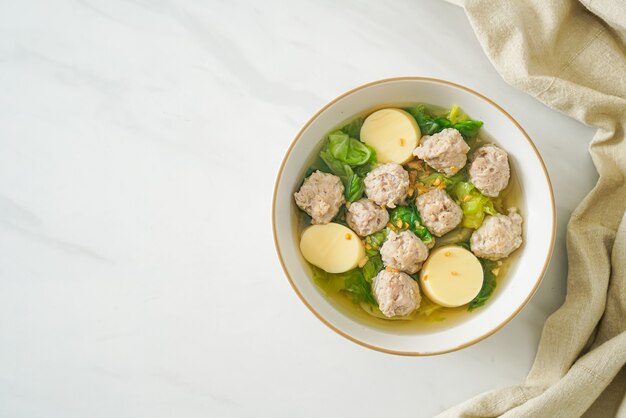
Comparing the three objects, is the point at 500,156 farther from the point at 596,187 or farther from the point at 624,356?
the point at 624,356

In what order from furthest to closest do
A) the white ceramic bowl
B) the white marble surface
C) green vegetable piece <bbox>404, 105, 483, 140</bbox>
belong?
the white marble surface < green vegetable piece <bbox>404, 105, 483, 140</bbox> < the white ceramic bowl

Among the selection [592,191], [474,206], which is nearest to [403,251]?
[474,206]

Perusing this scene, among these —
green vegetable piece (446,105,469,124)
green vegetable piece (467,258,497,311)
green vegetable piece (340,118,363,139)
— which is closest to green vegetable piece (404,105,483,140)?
green vegetable piece (446,105,469,124)

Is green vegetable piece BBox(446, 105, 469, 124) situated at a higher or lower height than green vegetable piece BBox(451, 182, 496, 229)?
higher

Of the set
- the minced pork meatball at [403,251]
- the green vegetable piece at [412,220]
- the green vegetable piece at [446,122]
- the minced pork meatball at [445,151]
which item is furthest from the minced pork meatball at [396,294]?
the green vegetable piece at [446,122]

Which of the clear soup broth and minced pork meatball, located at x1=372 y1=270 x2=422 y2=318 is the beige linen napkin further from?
minced pork meatball, located at x1=372 y1=270 x2=422 y2=318

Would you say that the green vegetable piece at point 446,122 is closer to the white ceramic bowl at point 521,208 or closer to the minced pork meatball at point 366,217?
the white ceramic bowl at point 521,208
